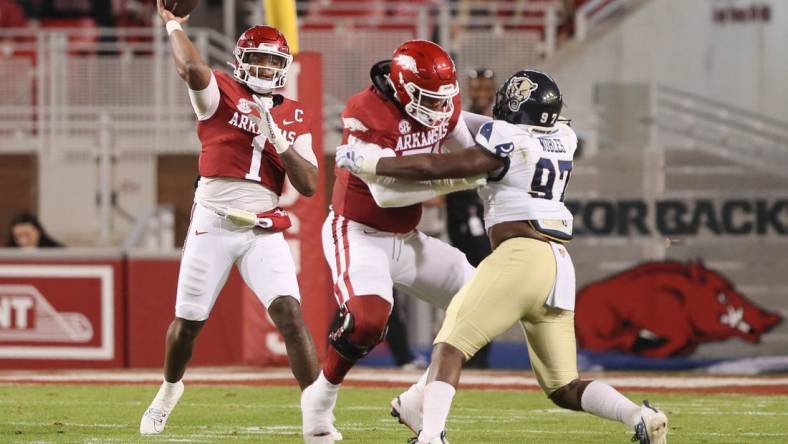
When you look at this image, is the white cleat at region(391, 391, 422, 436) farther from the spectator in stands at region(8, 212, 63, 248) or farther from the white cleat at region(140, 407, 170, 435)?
the spectator in stands at region(8, 212, 63, 248)

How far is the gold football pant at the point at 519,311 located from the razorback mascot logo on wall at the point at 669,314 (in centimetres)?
616

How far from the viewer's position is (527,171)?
5.90m

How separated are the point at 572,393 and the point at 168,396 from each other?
209 cm

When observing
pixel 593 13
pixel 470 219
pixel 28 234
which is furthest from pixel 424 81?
pixel 593 13

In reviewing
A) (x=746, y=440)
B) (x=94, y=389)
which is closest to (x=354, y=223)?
(x=746, y=440)

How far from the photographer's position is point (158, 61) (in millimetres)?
13953

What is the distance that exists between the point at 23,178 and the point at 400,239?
29.1ft

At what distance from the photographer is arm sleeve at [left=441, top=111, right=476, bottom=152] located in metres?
6.42

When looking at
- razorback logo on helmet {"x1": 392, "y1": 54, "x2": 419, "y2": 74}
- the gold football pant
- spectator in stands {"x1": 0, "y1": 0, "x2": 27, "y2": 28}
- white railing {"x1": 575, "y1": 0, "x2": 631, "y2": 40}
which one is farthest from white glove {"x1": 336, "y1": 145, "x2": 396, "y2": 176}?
spectator in stands {"x1": 0, "y1": 0, "x2": 27, "y2": 28}

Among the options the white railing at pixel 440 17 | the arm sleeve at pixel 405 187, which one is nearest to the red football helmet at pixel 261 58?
the arm sleeve at pixel 405 187

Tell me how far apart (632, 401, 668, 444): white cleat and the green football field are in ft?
4.32

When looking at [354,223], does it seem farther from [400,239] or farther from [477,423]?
[477,423]

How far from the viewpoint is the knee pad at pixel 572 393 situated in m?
5.81

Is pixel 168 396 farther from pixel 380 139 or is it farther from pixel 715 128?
pixel 715 128
